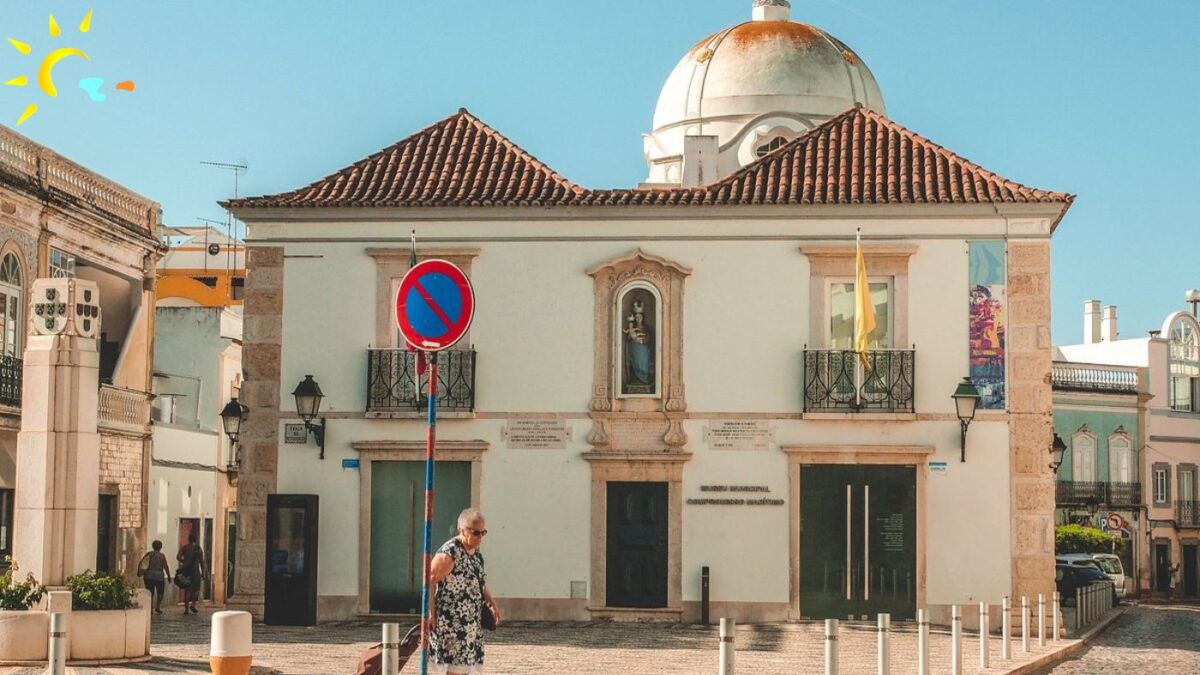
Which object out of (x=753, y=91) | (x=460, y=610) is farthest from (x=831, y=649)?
(x=753, y=91)

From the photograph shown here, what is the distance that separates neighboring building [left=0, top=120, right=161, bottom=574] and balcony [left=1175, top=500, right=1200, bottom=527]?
119ft

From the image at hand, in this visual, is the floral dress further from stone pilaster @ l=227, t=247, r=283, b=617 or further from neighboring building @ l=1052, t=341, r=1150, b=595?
neighboring building @ l=1052, t=341, r=1150, b=595

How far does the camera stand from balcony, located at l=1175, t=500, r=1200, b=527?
5778 cm

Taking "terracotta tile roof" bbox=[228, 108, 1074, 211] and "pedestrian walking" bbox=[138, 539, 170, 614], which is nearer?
"terracotta tile roof" bbox=[228, 108, 1074, 211]

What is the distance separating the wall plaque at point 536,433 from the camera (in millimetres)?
Answer: 25312

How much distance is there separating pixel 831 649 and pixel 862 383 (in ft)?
41.1

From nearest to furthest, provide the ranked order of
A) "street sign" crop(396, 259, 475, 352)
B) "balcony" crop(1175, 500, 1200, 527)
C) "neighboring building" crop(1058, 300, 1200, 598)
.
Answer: "street sign" crop(396, 259, 475, 352) → "neighboring building" crop(1058, 300, 1200, 598) → "balcony" crop(1175, 500, 1200, 527)

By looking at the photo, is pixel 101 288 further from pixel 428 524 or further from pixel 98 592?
pixel 428 524

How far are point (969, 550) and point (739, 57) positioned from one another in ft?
54.2

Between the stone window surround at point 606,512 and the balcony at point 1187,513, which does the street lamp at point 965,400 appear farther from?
the balcony at point 1187,513

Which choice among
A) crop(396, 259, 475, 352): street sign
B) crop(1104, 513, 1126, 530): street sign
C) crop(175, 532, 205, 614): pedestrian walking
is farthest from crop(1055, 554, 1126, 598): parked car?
crop(396, 259, 475, 352): street sign

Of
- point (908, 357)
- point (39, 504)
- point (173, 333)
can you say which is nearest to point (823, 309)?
point (908, 357)

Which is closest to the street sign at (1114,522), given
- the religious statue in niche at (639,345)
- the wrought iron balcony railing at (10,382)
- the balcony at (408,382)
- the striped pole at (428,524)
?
the religious statue in niche at (639,345)

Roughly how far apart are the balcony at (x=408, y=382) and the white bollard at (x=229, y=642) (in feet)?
34.9
